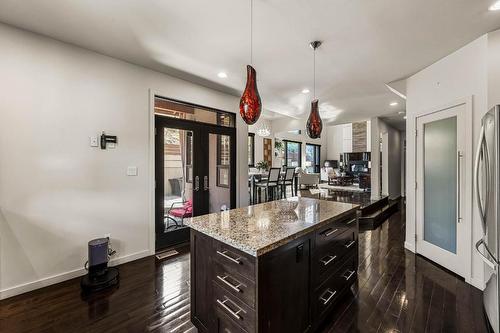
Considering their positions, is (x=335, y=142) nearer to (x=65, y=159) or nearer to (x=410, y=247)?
(x=410, y=247)

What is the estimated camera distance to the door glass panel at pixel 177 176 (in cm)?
360

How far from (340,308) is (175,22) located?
3.23m

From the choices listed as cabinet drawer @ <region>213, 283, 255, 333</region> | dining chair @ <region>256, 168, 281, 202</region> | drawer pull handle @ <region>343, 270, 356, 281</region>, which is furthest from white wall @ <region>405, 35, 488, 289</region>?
dining chair @ <region>256, 168, 281, 202</region>

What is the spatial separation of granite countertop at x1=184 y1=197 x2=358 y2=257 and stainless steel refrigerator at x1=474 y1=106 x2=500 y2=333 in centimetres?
100

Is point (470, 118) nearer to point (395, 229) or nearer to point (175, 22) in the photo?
point (395, 229)

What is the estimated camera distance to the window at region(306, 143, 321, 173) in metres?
12.6

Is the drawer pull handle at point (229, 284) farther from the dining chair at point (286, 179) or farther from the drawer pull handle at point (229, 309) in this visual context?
the dining chair at point (286, 179)

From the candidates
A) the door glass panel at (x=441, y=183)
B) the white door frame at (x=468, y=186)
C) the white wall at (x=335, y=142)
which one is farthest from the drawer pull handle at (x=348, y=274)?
the white wall at (x=335, y=142)

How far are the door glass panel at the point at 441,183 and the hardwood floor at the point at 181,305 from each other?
498 mm

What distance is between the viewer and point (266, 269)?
1297 mm

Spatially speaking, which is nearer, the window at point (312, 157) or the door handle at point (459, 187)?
the door handle at point (459, 187)

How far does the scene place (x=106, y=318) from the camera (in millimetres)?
1994

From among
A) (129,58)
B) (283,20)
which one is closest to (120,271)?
(129,58)

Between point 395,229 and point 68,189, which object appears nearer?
point 68,189
